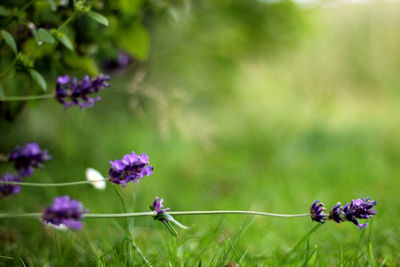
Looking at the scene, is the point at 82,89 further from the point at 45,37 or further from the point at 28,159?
the point at 28,159

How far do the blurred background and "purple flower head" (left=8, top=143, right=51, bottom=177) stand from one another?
168 millimetres

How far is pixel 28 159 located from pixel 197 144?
7.54ft

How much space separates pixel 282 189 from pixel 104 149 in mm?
1191

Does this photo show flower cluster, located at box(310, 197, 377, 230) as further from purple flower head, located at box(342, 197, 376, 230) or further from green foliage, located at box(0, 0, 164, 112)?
green foliage, located at box(0, 0, 164, 112)

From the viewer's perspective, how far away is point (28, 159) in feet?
3.50

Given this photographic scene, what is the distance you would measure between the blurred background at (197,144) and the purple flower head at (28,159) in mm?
168

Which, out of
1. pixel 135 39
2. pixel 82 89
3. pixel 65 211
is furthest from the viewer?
pixel 135 39

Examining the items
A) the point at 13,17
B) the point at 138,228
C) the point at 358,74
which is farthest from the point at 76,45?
the point at 358,74

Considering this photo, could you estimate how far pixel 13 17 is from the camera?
109 centimetres

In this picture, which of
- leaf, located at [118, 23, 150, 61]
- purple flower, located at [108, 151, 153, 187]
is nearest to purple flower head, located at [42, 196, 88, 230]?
purple flower, located at [108, 151, 153, 187]

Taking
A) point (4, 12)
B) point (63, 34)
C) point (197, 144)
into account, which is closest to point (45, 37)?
point (63, 34)

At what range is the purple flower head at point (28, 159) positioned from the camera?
1.06m

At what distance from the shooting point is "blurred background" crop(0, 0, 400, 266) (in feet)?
4.17

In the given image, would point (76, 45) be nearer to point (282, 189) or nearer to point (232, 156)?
point (282, 189)
